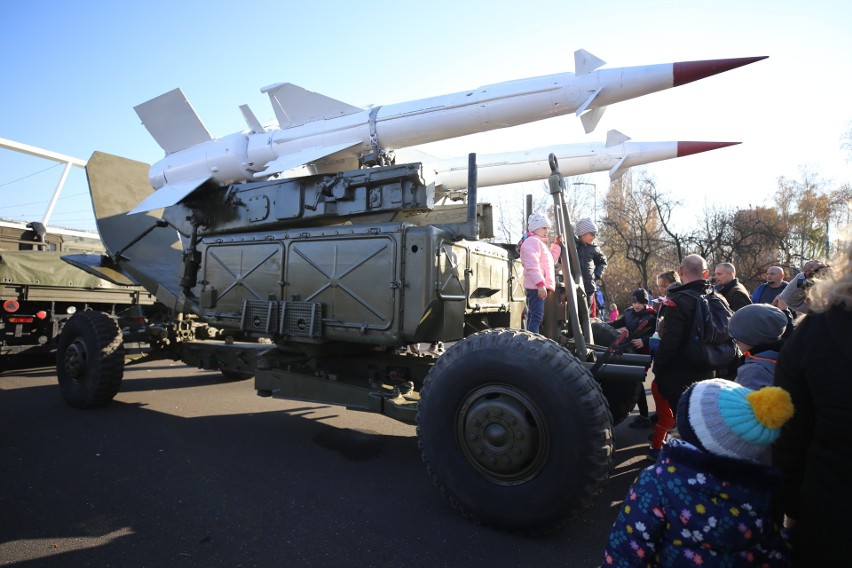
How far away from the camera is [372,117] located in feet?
22.6

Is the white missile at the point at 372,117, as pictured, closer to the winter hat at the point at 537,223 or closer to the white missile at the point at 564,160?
the white missile at the point at 564,160

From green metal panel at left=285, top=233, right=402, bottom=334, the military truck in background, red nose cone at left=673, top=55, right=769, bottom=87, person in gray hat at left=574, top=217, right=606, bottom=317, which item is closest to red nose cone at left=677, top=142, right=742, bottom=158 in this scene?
red nose cone at left=673, top=55, right=769, bottom=87

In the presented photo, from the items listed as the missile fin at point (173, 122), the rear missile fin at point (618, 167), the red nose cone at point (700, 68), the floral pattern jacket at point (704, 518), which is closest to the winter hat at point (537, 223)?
the floral pattern jacket at point (704, 518)

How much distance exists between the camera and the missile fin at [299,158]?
20.3 ft

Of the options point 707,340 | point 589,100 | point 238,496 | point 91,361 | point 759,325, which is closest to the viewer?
point 759,325

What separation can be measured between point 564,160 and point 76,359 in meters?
8.17

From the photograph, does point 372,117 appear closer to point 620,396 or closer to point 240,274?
point 240,274

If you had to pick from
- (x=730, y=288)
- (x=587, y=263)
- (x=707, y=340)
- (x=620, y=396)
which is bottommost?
(x=620, y=396)

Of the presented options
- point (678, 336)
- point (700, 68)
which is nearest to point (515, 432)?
point (678, 336)

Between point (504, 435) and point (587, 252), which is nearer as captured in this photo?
point (504, 435)

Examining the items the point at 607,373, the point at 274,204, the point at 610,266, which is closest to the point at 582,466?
the point at 607,373

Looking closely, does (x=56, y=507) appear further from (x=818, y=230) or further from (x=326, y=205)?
(x=818, y=230)

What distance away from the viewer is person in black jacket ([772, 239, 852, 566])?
121 centimetres

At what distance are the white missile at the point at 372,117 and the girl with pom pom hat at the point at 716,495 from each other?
18.1 feet
